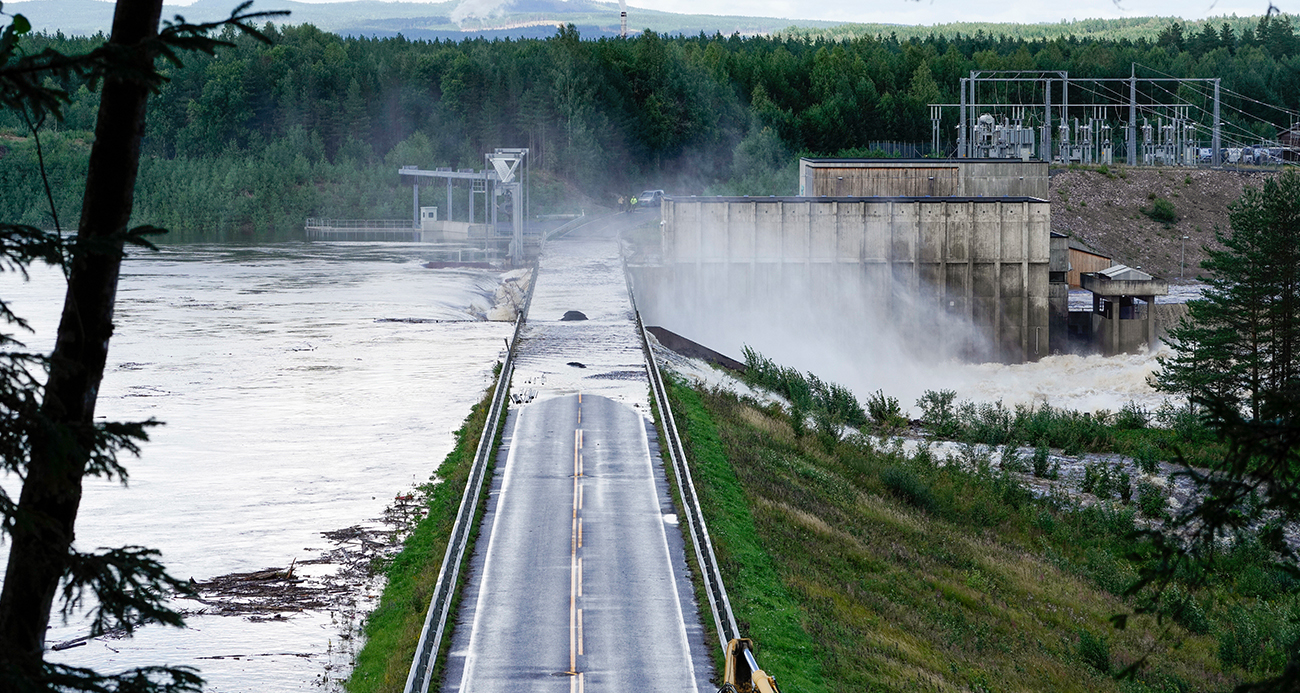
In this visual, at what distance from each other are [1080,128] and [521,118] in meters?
71.4

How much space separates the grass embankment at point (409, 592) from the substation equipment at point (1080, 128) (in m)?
68.4

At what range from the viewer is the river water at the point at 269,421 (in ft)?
90.4

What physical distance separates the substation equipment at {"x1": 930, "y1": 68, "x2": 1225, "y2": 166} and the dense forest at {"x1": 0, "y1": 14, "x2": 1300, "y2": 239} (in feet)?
17.3

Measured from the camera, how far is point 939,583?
31328 millimetres

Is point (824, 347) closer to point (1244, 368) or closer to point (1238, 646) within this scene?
point (1244, 368)

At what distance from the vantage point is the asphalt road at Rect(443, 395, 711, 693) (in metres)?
21.9

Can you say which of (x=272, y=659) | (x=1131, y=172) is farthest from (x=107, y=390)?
(x=1131, y=172)

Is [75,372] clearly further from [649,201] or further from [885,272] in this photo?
[649,201]

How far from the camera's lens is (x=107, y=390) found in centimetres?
5447

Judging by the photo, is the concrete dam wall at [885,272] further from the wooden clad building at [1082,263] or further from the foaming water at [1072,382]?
the wooden clad building at [1082,263]

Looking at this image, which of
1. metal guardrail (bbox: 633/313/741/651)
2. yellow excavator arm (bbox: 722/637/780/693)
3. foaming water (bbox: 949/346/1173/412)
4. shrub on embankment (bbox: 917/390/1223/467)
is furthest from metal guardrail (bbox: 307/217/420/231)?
yellow excavator arm (bbox: 722/637/780/693)

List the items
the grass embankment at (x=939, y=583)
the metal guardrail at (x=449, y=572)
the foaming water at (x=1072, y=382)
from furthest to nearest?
the foaming water at (x=1072, y=382), the grass embankment at (x=939, y=583), the metal guardrail at (x=449, y=572)

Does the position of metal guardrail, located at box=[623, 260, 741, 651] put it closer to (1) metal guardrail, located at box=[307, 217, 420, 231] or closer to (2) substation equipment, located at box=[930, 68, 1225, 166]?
(2) substation equipment, located at box=[930, 68, 1225, 166]

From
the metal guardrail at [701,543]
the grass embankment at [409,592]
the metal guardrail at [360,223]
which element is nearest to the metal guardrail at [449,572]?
the grass embankment at [409,592]
